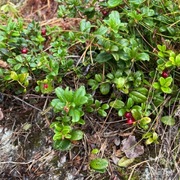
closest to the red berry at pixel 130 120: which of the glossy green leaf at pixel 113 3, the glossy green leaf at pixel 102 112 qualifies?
the glossy green leaf at pixel 102 112

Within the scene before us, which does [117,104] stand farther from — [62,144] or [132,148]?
[62,144]

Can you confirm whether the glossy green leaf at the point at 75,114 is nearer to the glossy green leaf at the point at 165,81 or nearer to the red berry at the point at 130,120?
the red berry at the point at 130,120

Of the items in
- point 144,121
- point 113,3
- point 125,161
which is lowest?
point 125,161

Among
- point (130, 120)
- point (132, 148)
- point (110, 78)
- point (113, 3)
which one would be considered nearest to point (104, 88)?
point (110, 78)

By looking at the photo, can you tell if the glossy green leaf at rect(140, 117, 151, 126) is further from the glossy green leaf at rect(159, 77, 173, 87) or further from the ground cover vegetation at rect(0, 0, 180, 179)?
the glossy green leaf at rect(159, 77, 173, 87)

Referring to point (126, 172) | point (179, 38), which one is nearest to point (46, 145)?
point (126, 172)

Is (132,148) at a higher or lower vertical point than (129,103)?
lower

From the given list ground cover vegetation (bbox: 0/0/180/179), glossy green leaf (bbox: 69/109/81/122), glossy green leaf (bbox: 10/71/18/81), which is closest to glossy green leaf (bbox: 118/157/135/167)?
ground cover vegetation (bbox: 0/0/180/179)
